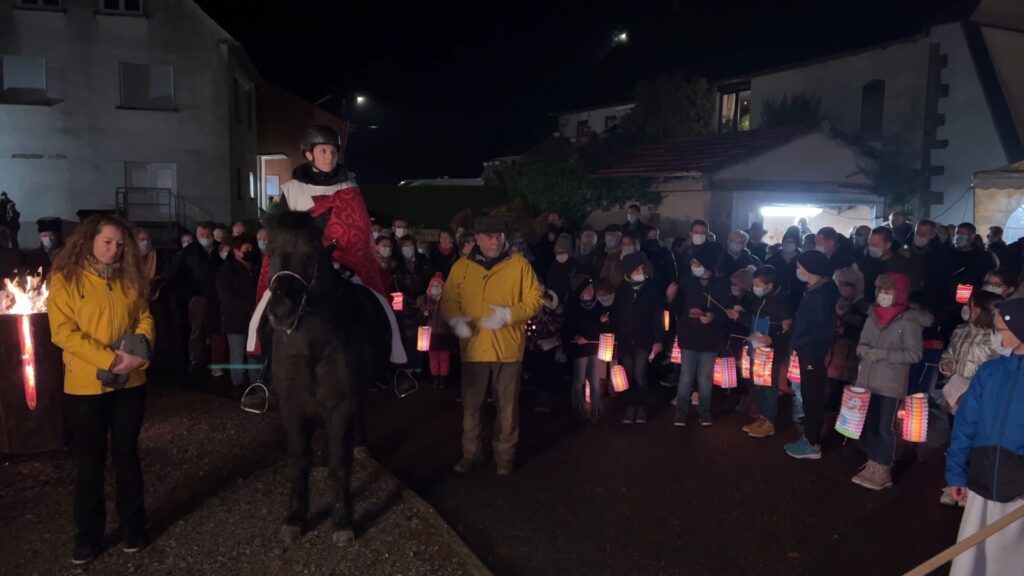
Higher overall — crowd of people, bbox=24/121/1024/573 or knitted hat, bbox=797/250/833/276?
knitted hat, bbox=797/250/833/276

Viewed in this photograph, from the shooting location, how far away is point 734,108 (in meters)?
25.4

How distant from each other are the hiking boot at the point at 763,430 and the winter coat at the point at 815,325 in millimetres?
1179

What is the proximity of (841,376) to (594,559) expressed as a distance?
385 centimetres

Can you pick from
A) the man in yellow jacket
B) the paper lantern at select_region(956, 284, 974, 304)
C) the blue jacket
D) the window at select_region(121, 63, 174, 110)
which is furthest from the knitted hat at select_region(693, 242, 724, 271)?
the window at select_region(121, 63, 174, 110)

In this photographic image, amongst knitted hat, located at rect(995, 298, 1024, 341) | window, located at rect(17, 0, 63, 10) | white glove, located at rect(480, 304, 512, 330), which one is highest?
window, located at rect(17, 0, 63, 10)

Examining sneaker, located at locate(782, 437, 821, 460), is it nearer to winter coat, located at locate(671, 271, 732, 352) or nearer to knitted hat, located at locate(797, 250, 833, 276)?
winter coat, located at locate(671, 271, 732, 352)

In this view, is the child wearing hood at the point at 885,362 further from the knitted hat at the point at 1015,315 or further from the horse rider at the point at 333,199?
the horse rider at the point at 333,199

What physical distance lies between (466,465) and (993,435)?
446 centimetres

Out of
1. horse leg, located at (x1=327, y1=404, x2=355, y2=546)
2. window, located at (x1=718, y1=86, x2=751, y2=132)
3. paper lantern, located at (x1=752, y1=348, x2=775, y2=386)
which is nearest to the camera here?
horse leg, located at (x1=327, y1=404, x2=355, y2=546)

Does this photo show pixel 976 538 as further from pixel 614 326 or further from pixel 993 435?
pixel 614 326

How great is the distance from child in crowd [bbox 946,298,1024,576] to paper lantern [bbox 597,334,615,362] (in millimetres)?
4488

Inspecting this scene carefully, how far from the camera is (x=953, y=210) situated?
18828 mm

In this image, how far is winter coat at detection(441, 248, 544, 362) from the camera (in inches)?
270

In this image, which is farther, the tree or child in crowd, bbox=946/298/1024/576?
the tree
